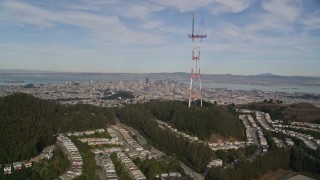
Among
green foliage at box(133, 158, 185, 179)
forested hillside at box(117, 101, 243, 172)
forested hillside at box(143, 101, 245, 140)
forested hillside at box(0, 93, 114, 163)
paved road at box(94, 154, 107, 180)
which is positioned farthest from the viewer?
forested hillside at box(143, 101, 245, 140)

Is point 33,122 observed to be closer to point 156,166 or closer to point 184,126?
point 156,166

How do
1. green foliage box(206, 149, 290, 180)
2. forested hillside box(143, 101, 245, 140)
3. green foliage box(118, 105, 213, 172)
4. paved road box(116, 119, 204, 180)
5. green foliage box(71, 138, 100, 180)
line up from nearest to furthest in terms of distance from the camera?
green foliage box(71, 138, 100, 180) < green foliage box(206, 149, 290, 180) < paved road box(116, 119, 204, 180) < green foliage box(118, 105, 213, 172) < forested hillside box(143, 101, 245, 140)

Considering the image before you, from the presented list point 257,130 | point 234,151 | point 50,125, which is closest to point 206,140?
point 234,151

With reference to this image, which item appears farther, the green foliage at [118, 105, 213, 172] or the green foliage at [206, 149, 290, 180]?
the green foliage at [118, 105, 213, 172]

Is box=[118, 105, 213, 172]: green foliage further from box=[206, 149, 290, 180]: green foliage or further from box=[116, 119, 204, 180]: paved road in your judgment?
box=[206, 149, 290, 180]: green foliage

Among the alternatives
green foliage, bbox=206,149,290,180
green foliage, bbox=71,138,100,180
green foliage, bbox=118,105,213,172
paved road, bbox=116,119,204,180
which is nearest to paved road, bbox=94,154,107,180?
green foliage, bbox=71,138,100,180

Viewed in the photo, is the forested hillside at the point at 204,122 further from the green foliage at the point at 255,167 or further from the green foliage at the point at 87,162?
the green foliage at the point at 87,162

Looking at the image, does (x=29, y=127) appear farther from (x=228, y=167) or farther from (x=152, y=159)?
(x=228, y=167)

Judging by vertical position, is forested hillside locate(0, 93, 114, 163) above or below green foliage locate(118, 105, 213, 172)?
above
